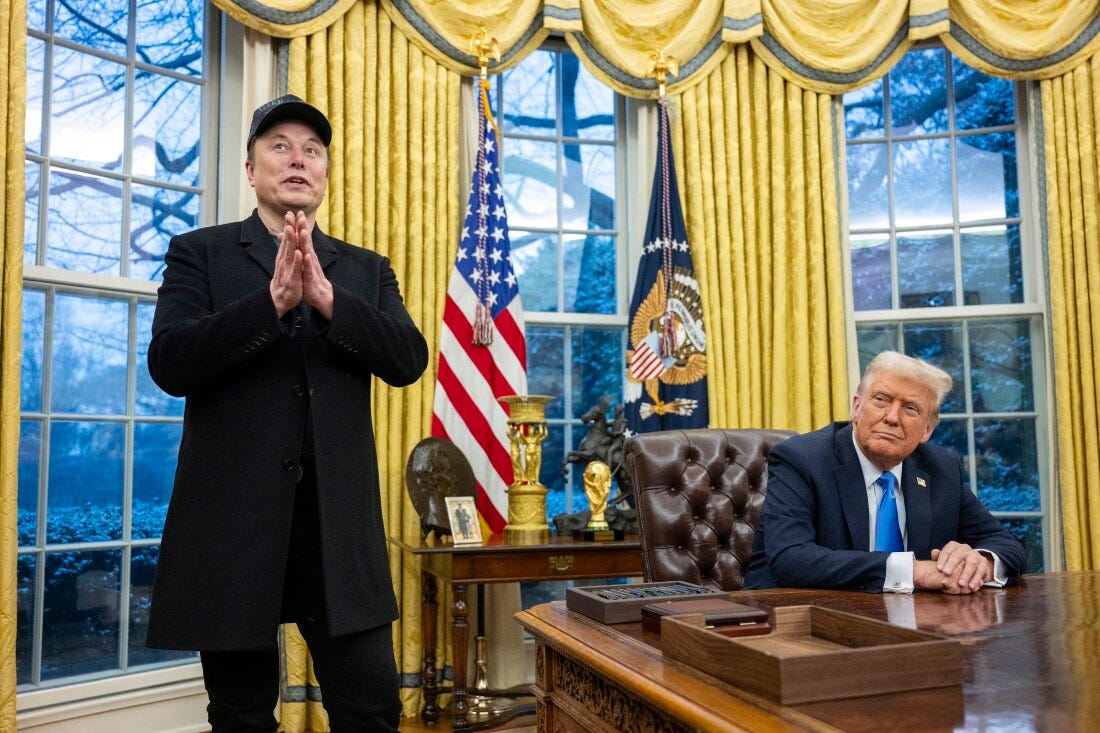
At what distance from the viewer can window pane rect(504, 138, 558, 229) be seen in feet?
14.4

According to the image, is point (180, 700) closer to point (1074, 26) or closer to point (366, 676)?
point (366, 676)

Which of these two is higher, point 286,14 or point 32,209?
point 286,14

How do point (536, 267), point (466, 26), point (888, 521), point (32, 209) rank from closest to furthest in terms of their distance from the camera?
point (888, 521), point (32, 209), point (466, 26), point (536, 267)

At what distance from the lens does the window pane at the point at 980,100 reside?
455 centimetres

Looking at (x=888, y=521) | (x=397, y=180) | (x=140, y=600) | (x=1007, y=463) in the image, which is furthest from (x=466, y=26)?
(x=1007, y=463)

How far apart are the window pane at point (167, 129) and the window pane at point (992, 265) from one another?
11.4 feet

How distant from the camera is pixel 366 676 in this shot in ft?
5.74

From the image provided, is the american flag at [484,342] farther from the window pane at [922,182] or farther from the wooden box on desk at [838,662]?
the wooden box on desk at [838,662]

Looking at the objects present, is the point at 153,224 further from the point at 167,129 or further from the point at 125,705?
the point at 125,705

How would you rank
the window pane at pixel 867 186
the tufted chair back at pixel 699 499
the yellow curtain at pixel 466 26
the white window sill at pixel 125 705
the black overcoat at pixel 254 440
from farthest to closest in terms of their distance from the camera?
the window pane at pixel 867 186 → the yellow curtain at pixel 466 26 → the white window sill at pixel 125 705 → the tufted chair back at pixel 699 499 → the black overcoat at pixel 254 440

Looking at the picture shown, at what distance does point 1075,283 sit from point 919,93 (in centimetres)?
119

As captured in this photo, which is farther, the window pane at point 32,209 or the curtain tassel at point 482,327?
the curtain tassel at point 482,327

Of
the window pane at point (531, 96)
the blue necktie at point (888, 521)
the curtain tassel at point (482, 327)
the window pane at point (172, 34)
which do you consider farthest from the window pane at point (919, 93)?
the window pane at point (172, 34)

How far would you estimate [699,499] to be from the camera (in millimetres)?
2322
